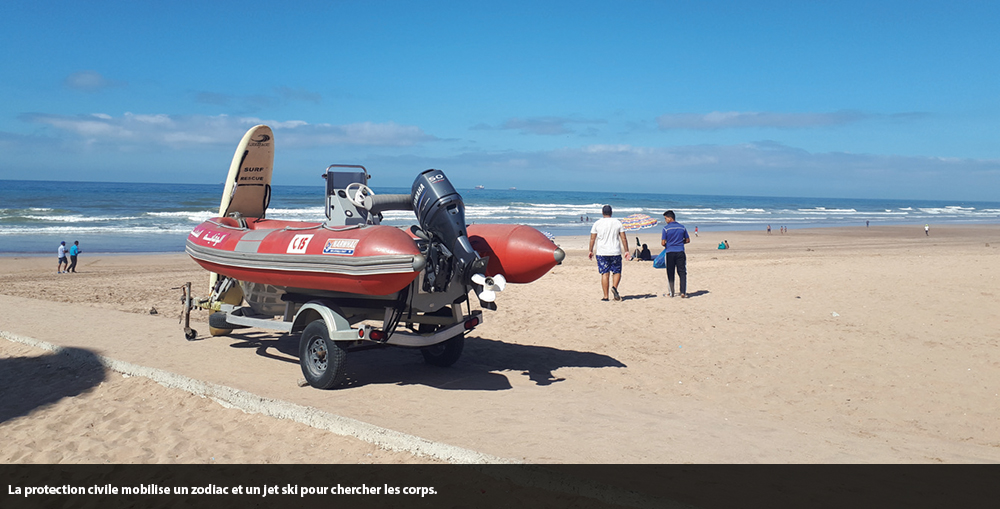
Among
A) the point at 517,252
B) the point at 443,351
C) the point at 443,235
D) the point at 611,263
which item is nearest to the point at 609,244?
the point at 611,263

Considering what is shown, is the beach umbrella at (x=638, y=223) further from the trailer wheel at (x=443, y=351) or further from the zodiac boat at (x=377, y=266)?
the zodiac boat at (x=377, y=266)

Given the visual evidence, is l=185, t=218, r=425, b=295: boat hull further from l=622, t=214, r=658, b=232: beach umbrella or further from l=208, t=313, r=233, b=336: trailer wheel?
l=622, t=214, r=658, b=232: beach umbrella

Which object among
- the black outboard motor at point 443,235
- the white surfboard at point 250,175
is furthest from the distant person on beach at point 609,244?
the white surfboard at point 250,175

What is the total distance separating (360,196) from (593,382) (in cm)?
328

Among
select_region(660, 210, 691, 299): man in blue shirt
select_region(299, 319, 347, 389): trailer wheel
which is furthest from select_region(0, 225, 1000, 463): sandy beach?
select_region(660, 210, 691, 299): man in blue shirt

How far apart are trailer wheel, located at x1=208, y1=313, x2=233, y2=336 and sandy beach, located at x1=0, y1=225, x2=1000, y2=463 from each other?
108mm

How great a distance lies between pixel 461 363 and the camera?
805cm

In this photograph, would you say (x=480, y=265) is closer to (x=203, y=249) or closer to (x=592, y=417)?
(x=592, y=417)

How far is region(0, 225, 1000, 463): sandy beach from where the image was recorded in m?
5.01

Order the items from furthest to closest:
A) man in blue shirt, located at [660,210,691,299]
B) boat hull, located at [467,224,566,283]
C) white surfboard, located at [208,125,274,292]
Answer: man in blue shirt, located at [660,210,691,299], white surfboard, located at [208,125,274,292], boat hull, located at [467,224,566,283]

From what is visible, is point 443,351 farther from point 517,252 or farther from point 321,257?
point 321,257

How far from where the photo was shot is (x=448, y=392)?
644 cm

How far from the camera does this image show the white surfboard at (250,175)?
30.8ft

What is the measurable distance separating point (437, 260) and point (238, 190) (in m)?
4.52
